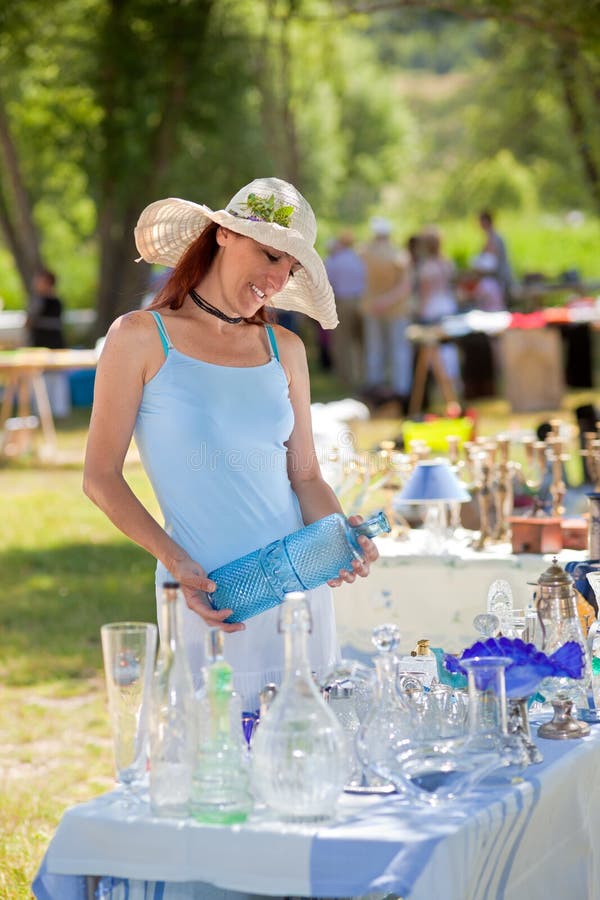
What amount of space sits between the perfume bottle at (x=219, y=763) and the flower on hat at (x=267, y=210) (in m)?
0.99

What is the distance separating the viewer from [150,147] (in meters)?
17.3

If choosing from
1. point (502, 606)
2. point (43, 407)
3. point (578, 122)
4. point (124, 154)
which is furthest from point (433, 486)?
point (124, 154)

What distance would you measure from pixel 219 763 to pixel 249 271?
3.46 ft

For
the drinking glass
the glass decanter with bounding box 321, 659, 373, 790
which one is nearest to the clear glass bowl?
the glass decanter with bounding box 321, 659, 373, 790

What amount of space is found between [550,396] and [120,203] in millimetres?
7679

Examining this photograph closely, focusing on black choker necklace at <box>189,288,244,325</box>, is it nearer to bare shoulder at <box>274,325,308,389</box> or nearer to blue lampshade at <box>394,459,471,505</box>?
bare shoulder at <box>274,325,308,389</box>

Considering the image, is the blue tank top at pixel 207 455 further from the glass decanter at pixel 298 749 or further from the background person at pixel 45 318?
the background person at pixel 45 318

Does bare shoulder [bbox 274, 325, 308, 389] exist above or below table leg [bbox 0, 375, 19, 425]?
below

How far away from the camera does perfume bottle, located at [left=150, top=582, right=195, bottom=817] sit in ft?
7.00

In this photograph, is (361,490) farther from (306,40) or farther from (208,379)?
(306,40)

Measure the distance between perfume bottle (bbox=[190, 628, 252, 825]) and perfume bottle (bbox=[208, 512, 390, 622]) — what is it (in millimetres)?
537

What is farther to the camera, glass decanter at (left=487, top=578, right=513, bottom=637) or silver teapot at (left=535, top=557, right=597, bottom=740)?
glass decanter at (left=487, top=578, right=513, bottom=637)

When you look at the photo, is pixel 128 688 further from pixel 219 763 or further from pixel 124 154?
pixel 124 154

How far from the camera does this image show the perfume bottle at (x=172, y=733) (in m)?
2.13
